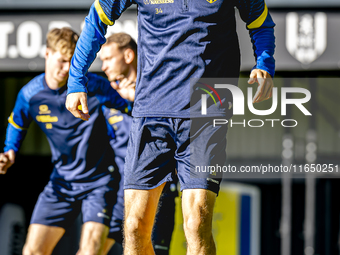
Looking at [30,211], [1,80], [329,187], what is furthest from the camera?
[329,187]

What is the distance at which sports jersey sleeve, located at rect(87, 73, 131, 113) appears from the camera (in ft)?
10.5

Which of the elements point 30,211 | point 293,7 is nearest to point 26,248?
point 30,211

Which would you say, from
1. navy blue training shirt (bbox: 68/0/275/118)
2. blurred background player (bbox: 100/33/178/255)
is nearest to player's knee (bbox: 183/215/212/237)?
navy blue training shirt (bbox: 68/0/275/118)

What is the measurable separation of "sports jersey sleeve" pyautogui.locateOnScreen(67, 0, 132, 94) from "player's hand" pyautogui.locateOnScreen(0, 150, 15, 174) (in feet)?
4.53

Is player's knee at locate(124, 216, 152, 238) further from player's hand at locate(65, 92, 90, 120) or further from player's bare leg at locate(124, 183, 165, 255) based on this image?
player's hand at locate(65, 92, 90, 120)

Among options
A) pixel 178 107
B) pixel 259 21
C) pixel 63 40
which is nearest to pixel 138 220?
pixel 178 107

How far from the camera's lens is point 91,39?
223 centimetres

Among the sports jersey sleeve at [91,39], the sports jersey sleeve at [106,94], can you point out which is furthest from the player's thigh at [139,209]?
the sports jersey sleeve at [106,94]

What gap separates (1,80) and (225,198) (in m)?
2.28

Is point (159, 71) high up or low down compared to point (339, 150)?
down

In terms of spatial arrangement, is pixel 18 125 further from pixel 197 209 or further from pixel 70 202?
pixel 197 209

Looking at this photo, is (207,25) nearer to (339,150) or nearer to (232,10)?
(232,10)

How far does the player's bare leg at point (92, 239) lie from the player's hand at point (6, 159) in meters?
0.78

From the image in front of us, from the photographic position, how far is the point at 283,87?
379 centimetres
